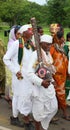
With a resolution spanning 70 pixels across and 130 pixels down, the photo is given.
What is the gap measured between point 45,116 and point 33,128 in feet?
1.72

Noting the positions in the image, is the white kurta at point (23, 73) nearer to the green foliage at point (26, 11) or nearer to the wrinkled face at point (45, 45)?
the wrinkled face at point (45, 45)

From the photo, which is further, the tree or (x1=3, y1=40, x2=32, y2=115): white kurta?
the tree

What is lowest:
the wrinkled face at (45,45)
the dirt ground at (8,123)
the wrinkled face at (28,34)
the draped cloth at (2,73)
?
the dirt ground at (8,123)

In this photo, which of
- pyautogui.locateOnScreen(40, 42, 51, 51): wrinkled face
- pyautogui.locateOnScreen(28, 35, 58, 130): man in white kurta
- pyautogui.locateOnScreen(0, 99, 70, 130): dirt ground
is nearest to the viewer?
pyautogui.locateOnScreen(28, 35, 58, 130): man in white kurta

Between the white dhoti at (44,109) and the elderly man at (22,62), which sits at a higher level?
the elderly man at (22,62)

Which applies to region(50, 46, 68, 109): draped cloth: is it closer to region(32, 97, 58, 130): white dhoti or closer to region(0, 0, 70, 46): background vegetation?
region(32, 97, 58, 130): white dhoti

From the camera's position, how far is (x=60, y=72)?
6777 mm

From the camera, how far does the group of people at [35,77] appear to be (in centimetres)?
570

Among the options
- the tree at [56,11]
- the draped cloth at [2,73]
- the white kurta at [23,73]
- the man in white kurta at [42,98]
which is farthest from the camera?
the tree at [56,11]

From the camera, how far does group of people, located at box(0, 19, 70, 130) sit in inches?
225

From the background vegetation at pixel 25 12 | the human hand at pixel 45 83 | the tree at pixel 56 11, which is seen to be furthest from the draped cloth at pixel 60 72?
the tree at pixel 56 11

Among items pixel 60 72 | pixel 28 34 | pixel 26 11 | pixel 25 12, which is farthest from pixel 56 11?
pixel 28 34

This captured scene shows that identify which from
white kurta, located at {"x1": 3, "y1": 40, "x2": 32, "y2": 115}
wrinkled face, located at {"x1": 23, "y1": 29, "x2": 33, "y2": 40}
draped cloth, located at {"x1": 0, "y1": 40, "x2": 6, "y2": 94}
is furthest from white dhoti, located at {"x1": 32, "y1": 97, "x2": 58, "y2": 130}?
draped cloth, located at {"x1": 0, "y1": 40, "x2": 6, "y2": 94}

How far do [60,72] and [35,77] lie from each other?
4.18 ft
